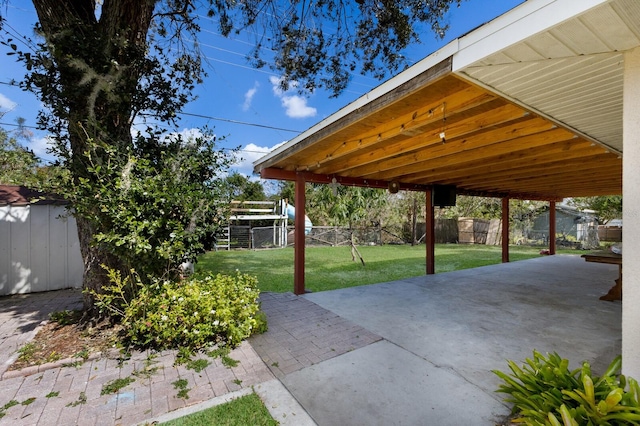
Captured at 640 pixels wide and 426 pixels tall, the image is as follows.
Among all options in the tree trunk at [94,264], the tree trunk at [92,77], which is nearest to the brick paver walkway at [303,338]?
the tree trunk at [94,264]

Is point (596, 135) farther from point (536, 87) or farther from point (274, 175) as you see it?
point (274, 175)

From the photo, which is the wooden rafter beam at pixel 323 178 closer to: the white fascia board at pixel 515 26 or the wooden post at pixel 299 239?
the wooden post at pixel 299 239

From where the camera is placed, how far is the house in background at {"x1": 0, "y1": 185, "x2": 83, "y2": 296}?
5.14m

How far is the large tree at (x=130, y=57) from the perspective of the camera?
295cm

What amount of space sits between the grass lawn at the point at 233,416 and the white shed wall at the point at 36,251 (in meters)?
5.25

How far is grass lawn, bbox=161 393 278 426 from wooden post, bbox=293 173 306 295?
313cm

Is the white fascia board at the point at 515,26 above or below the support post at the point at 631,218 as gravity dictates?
above

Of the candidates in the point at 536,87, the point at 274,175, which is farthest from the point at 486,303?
the point at 274,175

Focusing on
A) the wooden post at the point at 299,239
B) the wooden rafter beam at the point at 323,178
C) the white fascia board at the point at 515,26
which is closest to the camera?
the white fascia board at the point at 515,26

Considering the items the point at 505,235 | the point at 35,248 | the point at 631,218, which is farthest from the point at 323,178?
the point at 505,235

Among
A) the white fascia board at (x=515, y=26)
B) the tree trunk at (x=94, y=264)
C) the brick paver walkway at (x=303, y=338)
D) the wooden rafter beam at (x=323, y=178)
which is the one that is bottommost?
the brick paver walkway at (x=303, y=338)

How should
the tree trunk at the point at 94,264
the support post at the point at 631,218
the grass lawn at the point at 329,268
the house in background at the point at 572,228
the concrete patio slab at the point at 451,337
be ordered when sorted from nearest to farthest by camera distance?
1. the support post at the point at 631,218
2. the concrete patio slab at the point at 451,337
3. the tree trunk at the point at 94,264
4. the grass lawn at the point at 329,268
5. the house in background at the point at 572,228

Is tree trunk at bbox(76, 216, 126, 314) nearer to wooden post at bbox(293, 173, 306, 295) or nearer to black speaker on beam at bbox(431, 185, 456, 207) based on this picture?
wooden post at bbox(293, 173, 306, 295)

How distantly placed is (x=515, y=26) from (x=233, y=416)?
296cm
